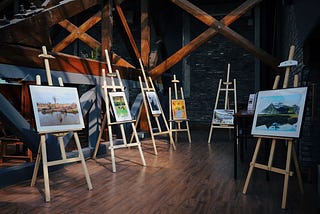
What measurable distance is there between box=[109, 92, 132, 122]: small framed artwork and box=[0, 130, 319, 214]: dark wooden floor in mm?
719

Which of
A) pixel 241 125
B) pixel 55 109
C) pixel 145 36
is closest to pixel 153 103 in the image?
pixel 241 125

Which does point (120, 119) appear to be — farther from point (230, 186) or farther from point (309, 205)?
point (309, 205)

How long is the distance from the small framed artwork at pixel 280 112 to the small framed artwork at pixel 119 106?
79.0 inches

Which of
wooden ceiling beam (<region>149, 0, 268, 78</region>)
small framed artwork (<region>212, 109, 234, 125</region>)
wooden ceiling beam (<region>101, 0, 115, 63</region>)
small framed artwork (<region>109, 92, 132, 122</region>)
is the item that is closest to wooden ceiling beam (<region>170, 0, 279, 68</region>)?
wooden ceiling beam (<region>149, 0, 268, 78</region>)

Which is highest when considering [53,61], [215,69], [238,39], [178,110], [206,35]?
[206,35]

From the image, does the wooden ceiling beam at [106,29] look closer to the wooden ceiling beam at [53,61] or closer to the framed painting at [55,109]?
the wooden ceiling beam at [53,61]

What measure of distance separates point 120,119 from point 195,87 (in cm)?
583

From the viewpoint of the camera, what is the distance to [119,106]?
4418 millimetres

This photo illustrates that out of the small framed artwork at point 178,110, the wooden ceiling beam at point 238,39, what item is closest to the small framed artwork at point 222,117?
the small framed artwork at point 178,110

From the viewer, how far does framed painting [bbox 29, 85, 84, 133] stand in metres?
3.04

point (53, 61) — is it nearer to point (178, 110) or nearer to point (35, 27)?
point (35, 27)

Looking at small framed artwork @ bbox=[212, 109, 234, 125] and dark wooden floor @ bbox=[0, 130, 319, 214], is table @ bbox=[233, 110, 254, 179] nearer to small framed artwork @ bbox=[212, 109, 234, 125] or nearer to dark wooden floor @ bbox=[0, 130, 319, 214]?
dark wooden floor @ bbox=[0, 130, 319, 214]

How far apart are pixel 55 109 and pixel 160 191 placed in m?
1.43

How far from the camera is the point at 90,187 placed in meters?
3.16
